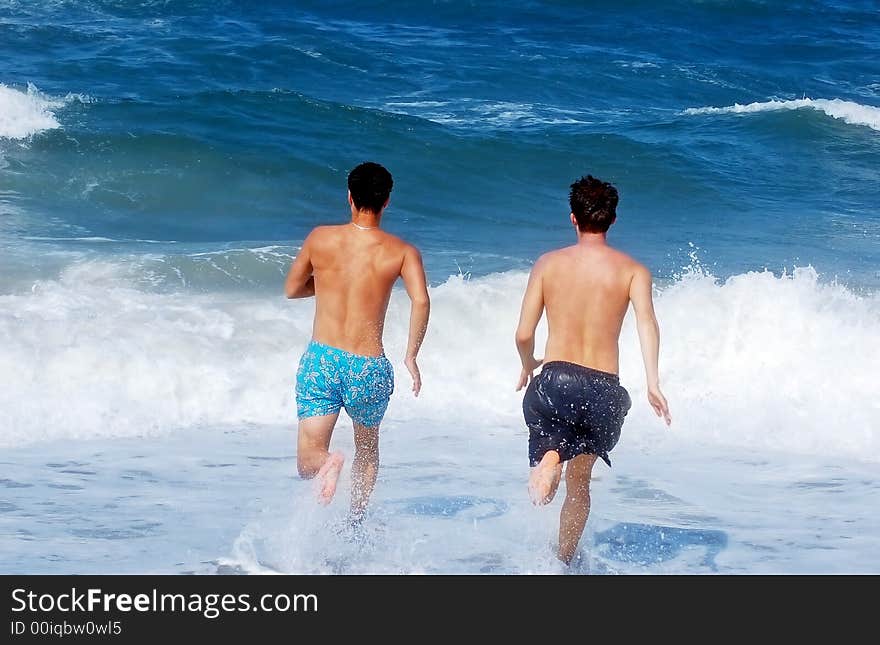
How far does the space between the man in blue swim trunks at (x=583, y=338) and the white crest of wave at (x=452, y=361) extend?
338 centimetres

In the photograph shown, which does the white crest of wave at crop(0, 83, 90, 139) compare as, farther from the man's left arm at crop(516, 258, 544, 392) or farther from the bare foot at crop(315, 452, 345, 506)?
the man's left arm at crop(516, 258, 544, 392)

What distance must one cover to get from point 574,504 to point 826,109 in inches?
612

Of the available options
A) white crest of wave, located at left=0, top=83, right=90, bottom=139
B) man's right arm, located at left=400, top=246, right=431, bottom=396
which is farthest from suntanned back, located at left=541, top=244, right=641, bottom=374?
white crest of wave, located at left=0, top=83, right=90, bottom=139

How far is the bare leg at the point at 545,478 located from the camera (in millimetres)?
4703

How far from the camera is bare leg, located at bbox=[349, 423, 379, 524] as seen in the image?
530 centimetres

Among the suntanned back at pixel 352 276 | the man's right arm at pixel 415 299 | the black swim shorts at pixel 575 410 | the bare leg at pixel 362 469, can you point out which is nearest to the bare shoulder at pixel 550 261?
the black swim shorts at pixel 575 410

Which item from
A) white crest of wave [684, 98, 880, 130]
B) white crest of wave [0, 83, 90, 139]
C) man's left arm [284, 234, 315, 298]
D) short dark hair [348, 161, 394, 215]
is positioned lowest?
man's left arm [284, 234, 315, 298]

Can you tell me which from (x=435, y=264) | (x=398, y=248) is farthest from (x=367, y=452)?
(x=435, y=264)

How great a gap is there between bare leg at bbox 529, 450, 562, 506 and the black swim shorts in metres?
0.04

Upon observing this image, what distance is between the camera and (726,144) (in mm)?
17281

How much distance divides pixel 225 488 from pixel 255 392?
7.03ft

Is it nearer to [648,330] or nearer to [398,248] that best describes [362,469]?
[398,248]

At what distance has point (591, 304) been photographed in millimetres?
4816
